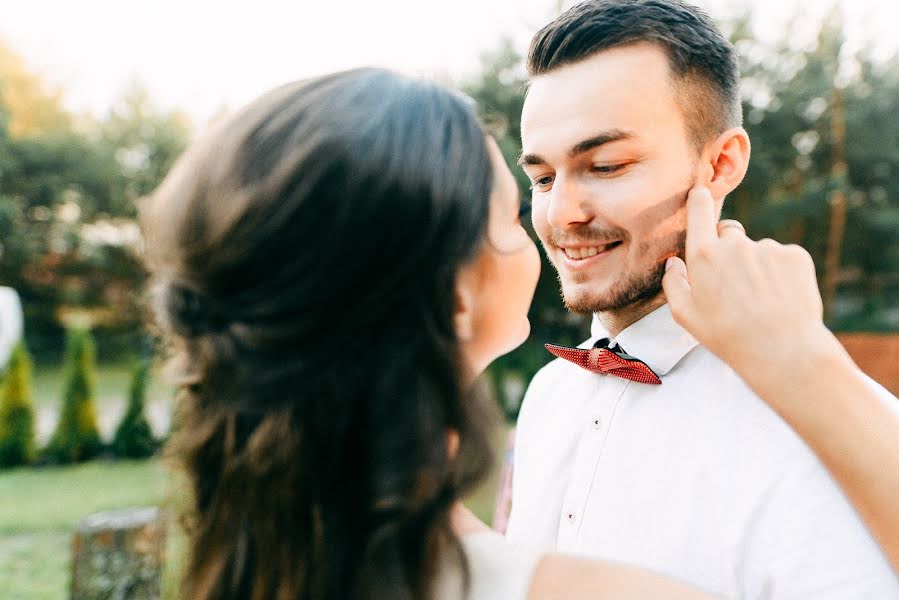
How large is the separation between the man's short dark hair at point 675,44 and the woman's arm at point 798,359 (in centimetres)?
51

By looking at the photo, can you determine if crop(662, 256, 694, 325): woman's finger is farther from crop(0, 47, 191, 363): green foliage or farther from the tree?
the tree

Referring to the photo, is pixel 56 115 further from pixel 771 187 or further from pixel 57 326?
pixel 771 187

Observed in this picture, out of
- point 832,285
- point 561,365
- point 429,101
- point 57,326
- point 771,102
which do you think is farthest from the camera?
point 57,326

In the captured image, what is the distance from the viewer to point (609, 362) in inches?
69.3

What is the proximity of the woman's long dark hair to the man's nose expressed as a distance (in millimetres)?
685

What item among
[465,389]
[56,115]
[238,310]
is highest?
[238,310]

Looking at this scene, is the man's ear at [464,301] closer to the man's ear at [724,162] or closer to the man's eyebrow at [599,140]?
the man's eyebrow at [599,140]

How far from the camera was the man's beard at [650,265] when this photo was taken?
1758 millimetres

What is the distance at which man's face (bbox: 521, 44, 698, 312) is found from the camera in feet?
5.68

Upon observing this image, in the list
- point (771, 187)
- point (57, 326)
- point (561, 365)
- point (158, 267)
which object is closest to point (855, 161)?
point (771, 187)

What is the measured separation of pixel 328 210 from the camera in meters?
1.03

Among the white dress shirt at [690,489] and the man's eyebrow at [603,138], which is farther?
the man's eyebrow at [603,138]

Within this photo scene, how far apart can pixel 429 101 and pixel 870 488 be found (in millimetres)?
1028

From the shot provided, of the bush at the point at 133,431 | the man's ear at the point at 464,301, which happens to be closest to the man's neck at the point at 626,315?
the man's ear at the point at 464,301
